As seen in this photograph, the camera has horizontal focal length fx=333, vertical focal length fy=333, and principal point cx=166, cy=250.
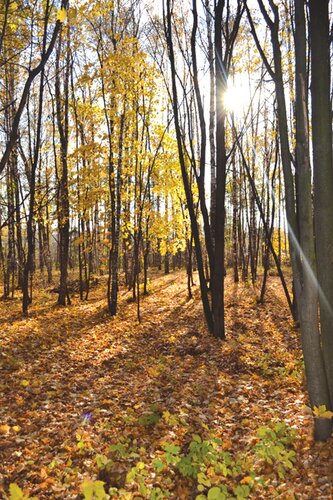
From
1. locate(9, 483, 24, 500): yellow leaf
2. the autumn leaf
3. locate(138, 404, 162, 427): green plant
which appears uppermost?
locate(9, 483, 24, 500): yellow leaf

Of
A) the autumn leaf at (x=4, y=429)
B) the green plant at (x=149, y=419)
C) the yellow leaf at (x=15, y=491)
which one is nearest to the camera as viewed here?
the yellow leaf at (x=15, y=491)

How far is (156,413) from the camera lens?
4.71 metres

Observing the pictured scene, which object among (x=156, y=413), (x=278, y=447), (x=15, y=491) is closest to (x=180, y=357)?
(x=156, y=413)

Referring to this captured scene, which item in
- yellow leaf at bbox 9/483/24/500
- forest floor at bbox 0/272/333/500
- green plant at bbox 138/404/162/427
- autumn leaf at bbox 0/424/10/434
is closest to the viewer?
yellow leaf at bbox 9/483/24/500

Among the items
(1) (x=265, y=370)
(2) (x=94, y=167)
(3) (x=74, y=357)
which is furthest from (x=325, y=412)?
(2) (x=94, y=167)

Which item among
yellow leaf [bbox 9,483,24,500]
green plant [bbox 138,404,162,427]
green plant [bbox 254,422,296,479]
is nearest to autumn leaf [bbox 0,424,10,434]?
green plant [bbox 138,404,162,427]

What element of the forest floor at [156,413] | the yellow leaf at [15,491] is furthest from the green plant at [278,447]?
the yellow leaf at [15,491]

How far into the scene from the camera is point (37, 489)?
124 inches

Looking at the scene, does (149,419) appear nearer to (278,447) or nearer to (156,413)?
(156,413)

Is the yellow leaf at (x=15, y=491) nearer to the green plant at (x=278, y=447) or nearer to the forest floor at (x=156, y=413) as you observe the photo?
the forest floor at (x=156, y=413)

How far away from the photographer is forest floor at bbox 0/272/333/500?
327 centimetres

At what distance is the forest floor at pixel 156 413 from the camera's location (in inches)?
129

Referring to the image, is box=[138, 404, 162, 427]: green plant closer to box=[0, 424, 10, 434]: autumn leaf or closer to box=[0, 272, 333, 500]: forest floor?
box=[0, 272, 333, 500]: forest floor

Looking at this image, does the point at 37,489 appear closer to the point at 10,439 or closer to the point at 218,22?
the point at 10,439
